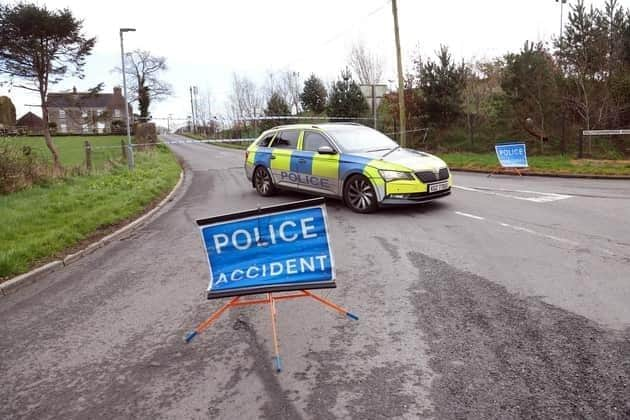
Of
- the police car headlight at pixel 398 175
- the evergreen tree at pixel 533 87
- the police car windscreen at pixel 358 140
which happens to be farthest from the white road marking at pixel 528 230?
the evergreen tree at pixel 533 87

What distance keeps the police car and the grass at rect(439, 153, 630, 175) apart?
311 inches

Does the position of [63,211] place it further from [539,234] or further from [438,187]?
[539,234]

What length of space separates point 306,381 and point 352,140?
7.12 meters

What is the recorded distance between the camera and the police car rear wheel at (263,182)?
11.6m

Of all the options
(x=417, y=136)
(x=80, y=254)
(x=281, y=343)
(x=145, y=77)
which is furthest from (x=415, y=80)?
(x=145, y=77)

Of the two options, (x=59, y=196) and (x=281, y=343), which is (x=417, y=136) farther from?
(x=281, y=343)

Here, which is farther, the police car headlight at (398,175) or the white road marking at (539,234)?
the police car headlight at (398,175)

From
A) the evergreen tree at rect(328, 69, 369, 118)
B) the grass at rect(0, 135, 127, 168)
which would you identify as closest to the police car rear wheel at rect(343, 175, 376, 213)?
the grass at rect(0, 135, 127, 168)

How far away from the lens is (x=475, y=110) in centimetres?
2527

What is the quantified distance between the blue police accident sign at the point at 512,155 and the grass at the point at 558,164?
84cm

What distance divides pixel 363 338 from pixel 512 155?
12958 millimetres

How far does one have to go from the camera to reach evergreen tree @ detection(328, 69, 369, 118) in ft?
106

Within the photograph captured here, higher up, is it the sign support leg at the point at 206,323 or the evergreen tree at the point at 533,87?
the evergreen tree at the point at 533,87

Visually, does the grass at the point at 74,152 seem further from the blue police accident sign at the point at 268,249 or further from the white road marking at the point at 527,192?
the white road marking at the point at 527,192
